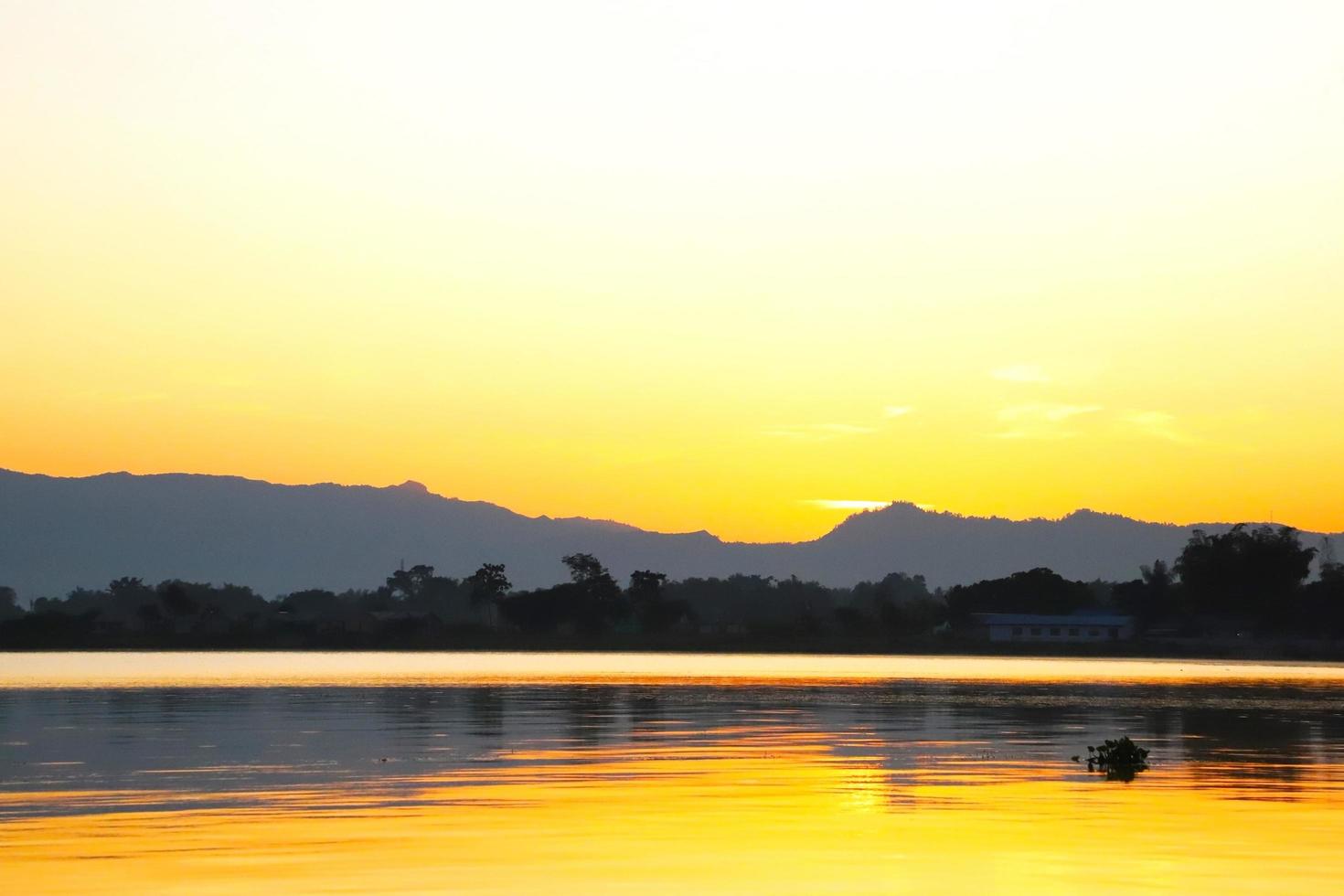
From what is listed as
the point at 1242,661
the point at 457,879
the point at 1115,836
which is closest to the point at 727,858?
the point at 457,879

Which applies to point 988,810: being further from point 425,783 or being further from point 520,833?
point 425,783

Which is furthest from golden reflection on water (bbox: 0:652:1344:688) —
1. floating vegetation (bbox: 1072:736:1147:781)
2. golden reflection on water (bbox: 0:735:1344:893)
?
golden reflection on water (bbox: 0:735:1344:893)

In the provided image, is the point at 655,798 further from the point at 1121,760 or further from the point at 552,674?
the point at 552,674

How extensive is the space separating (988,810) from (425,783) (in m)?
12.8

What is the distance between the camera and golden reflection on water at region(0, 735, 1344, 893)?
81.7 feet

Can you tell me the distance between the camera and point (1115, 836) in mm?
30156

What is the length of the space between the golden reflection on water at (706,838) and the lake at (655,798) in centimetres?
10

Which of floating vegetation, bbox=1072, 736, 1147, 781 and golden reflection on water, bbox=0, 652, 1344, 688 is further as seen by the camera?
golden reflection on water, bbox=0, 652, 1344, 688

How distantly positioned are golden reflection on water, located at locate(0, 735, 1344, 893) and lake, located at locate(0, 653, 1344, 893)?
10 cm

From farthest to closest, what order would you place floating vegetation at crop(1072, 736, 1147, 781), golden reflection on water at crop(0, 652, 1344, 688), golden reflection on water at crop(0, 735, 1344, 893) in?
1. golden reflection on water at crop(0, 652, 1344, 688)
2. floating vegetation at crop(1072, 736, 1147, 781)
3. golden reflection on water at crop(0, 735, 1344, 893)

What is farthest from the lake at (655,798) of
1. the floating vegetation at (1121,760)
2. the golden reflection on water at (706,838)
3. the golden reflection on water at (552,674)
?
the golden reflection on water at (552,674)

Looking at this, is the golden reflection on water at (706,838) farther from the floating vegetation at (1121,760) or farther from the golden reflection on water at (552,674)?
the golden reflection on water at (552,674)

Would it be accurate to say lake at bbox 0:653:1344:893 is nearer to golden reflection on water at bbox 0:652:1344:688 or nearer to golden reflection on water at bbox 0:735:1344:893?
golden reflection on water at bbox 0:735:1344:893

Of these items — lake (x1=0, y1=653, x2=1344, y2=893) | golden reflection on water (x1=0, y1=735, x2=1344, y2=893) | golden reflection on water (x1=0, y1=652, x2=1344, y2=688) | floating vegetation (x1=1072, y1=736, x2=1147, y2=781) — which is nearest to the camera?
golden reflection on water (x1=0, y1=735, x2=1344, y2=893)
